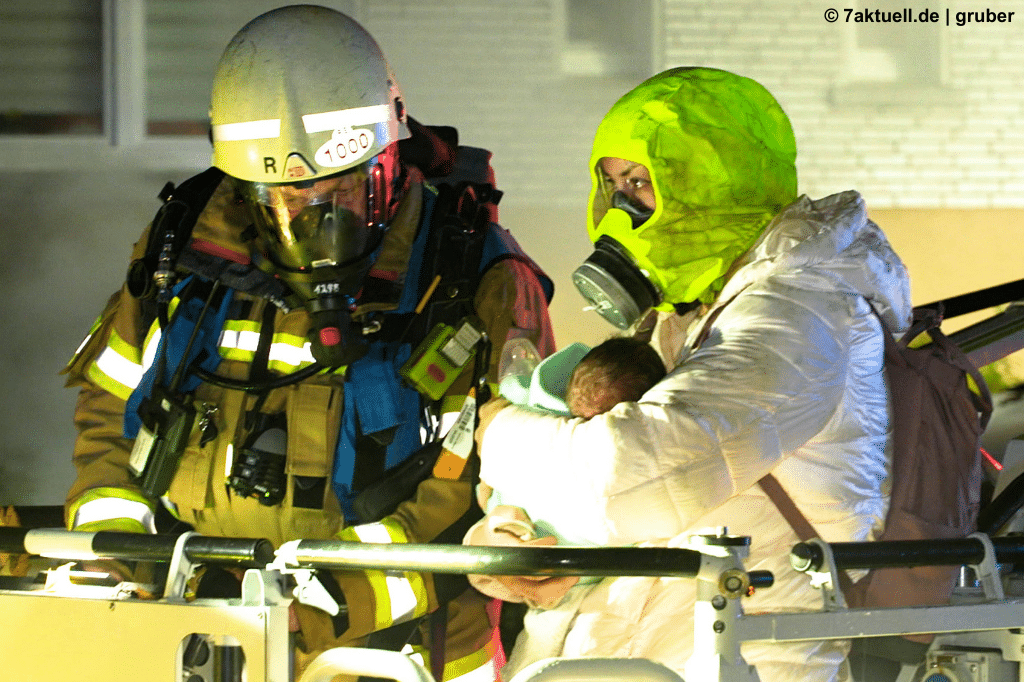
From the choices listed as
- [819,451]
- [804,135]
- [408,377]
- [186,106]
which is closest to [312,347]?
[408,377]

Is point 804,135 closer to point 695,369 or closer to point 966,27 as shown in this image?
point 966,27

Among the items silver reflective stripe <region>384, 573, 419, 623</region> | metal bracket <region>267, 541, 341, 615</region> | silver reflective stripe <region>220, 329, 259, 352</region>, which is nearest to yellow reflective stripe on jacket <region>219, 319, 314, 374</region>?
silver reflective stripe <region>220, 329, 259, 352</region>

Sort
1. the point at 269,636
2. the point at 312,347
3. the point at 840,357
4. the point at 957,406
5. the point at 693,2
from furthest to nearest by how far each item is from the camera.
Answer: the point at 693,2 < the point at 312,347 < the point at 957,406 < the point at 840,357 < the point at 269,636

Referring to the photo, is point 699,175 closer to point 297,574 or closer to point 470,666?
point 297,574

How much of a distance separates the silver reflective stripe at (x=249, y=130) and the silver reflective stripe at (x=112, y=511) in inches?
37.3

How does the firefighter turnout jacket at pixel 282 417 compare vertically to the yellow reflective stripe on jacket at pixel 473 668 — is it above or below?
above

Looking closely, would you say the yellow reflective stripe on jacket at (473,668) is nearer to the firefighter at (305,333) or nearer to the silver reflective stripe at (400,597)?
the firefighter at (305,333)

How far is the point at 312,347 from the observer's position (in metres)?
3.11

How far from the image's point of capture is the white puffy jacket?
2.07 metres

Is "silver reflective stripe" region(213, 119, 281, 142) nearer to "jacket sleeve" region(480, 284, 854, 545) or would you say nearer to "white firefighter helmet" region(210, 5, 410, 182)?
"white firefighter helmet" region(210, 5, 410, 182)

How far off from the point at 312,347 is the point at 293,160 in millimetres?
470

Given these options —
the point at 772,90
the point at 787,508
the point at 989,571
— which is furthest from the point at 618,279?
the point at 772,90

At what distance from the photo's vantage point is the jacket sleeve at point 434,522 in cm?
275

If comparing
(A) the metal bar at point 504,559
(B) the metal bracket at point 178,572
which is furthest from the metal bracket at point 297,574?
(B) the metal bracket at point 178,572
